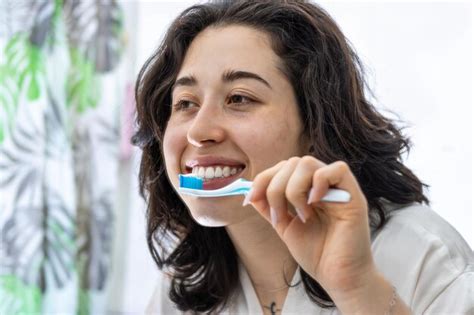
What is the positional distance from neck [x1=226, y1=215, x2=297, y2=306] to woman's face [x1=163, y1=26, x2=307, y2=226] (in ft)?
0.25

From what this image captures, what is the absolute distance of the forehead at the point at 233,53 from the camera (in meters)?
1.00

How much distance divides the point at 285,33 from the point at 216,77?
0.48 feet

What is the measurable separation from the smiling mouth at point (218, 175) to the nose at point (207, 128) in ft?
0.13

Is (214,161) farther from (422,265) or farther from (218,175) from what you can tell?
(422,265)

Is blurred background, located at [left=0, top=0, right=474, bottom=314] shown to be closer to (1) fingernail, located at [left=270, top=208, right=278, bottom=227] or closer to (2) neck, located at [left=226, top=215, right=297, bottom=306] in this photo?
(2) neck, located at [left=226, top=215, right=297, bottom=306]

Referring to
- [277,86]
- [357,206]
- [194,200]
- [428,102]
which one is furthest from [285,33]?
[428,102]

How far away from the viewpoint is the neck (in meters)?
1.08

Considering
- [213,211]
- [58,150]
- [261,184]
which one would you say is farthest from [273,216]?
[58,150]

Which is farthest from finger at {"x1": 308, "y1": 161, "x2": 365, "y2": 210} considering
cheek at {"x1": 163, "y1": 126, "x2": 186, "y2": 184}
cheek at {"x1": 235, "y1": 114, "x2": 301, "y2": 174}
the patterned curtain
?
the patterned curtain

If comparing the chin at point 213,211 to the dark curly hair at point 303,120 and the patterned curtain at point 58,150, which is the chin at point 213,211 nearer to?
the dark curly hair at point 303,120

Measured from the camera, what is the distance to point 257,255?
3.71 feet

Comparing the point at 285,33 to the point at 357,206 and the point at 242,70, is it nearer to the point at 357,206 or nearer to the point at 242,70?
the point at 242,70

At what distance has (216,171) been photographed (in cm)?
97

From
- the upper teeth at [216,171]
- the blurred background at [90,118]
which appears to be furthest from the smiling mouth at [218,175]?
the blurred background at [90,118]
